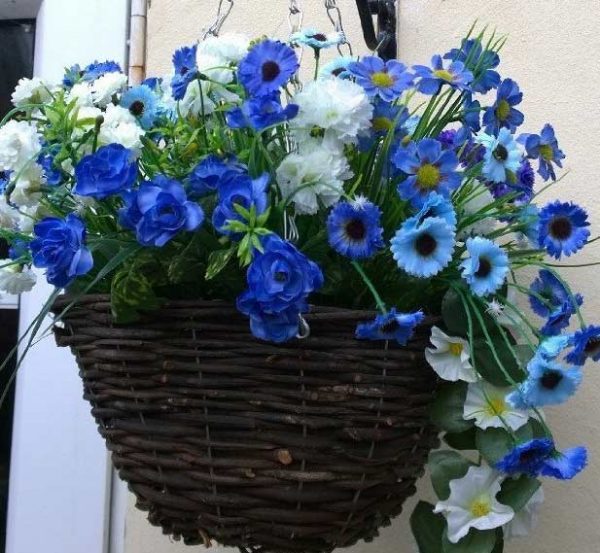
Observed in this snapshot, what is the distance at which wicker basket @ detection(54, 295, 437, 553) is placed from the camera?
0.70 meters

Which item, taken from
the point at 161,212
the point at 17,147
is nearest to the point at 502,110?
the point at 161,212

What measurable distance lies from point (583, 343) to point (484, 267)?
0.10 metres

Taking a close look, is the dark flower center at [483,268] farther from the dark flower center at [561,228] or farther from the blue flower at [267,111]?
the blue flower at [267,111]

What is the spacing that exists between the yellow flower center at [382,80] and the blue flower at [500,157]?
0.34 feet

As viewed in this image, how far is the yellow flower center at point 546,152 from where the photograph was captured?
0.81 metres

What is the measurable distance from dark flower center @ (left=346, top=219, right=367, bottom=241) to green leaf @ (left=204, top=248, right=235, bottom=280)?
0.31ft

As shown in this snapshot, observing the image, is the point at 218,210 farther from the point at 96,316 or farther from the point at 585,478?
the point at 585,478

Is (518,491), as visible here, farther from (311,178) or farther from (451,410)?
(311,178)

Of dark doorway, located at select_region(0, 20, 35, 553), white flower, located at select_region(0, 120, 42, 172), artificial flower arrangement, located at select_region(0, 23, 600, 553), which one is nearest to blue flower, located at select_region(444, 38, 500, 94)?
artificial flower arrangement, located at select_region(0, 23, 600, 553)

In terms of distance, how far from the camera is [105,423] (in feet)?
2.60

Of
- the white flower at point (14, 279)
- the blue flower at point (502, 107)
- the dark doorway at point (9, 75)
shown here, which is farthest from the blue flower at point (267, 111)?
the dark doorway at point (9, 75)

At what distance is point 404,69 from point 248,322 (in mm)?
269

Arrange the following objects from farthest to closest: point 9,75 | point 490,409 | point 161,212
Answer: point 9,75
point 490,409
point 161,212

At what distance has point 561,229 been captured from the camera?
2.46 ft
